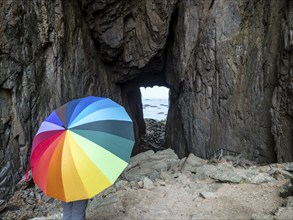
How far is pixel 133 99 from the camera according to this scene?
79.5 ft

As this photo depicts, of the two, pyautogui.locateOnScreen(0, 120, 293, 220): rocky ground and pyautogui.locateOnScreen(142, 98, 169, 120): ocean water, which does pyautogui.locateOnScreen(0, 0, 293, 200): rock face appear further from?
pyautogui.locateOnScreen(142, 98, 169, 120): ocean water

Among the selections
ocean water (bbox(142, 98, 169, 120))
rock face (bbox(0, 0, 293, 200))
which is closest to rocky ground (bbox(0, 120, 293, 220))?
rock face (bbox(0, 0, 293, 200))

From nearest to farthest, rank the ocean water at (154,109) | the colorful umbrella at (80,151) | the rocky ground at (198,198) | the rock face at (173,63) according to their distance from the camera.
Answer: the colorful umbrella at (80,151)
the rocky ground at (198,198)
the rock face at (173,63)
the ocean water at (154,109)

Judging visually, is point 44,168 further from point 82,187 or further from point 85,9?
point 85,9

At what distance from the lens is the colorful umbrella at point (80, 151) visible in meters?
2.63

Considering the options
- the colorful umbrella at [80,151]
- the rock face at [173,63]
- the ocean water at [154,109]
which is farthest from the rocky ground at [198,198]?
the ocean water at [154,109]

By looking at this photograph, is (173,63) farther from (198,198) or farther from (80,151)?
(80,151)

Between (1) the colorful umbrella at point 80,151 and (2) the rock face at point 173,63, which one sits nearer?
(1) the colorful umbrella at point 80,151

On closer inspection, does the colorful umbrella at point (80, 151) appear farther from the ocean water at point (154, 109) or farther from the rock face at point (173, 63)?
the ocean water at point (154, 109)

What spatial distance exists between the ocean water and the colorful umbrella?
3263 centimetres

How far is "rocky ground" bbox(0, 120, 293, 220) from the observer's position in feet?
15.1

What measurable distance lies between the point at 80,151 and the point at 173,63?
14150 millimetres

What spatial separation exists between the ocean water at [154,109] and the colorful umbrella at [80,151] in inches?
1285

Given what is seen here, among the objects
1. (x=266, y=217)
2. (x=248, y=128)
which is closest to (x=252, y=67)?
(x=248, y=128)
